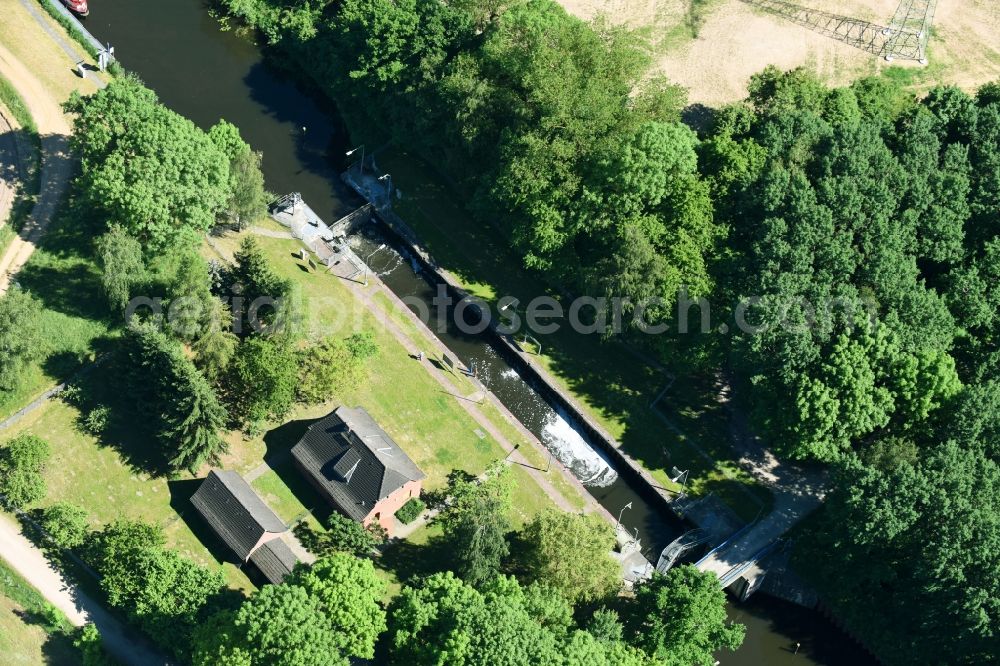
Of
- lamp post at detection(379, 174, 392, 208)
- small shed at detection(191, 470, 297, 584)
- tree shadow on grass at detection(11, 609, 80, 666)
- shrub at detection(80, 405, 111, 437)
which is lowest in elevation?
small shed at detection(191, 470, 297, 584)

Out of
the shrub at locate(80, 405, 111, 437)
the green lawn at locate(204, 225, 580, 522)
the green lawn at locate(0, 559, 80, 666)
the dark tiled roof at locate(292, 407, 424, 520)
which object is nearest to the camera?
the green lawn at locate(0, 559, 80, 666)

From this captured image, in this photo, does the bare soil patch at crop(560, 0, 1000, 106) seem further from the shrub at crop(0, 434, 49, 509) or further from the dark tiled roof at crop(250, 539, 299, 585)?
the shrub at crop(0, 434, 49, 509)

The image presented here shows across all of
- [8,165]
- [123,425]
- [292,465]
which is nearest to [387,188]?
[292,465]

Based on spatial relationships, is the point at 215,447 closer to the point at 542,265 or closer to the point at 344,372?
the point at 344,372

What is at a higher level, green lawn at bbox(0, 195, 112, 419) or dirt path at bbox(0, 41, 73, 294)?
dirt path at bbox(0, 41, 73, 294)

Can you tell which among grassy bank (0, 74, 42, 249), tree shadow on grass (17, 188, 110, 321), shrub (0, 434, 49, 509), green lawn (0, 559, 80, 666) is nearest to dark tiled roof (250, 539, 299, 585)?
green lawn (0, 559, 80, 666)

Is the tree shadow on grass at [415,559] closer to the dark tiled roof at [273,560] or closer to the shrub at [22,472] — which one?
the dark tiled roof at [273,560]

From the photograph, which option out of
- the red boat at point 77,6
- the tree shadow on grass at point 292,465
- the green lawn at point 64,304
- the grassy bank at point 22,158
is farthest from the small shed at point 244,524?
the red boat at point 77,6

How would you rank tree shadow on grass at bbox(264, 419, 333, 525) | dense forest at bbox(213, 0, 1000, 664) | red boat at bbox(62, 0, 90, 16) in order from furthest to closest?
1. red boat at bbox(62, 0, 90, 16)
2. tree shadow on grass at bbox(264, 419, 333, 525)
3. dense forest at bbox(213, 0, 1000, 664)
